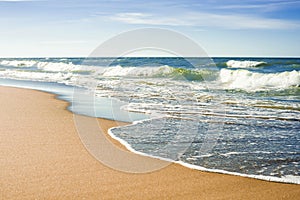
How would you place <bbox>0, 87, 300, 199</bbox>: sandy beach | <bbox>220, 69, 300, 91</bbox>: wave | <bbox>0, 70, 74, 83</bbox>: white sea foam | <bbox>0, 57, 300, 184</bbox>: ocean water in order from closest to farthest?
1. <bbox>0, 87, 300, 199</bbox>: sandy beach
2. <bbox>0, 57, 300, 184</bbox>: ocean water
3. <bbox>220, 69, 300, 91</bbox>: wave
4. <bbox>0, 70, 74, 83</bbox>: white sea foam

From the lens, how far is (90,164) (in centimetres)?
531

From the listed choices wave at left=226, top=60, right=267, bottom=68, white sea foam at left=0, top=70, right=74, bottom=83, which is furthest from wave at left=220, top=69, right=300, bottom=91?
wave at left=226, top=60, right=267, bottom=68

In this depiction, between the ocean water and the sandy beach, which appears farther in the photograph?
the ocean water

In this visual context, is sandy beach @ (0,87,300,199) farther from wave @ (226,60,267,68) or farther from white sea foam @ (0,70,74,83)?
wave @ (226,60,267,68)

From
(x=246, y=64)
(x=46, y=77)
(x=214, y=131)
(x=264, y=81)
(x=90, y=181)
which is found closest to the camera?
(x=90, y=181)

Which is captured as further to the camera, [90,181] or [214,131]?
[214,131]

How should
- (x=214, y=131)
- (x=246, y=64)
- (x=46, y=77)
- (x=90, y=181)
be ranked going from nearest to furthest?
(x=90, y=181)
(x=214, y=131)
(x=46, y=77)
(x=246, y=64)

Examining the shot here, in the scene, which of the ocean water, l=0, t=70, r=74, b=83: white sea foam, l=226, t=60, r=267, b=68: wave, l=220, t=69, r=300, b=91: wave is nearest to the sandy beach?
the ocean water

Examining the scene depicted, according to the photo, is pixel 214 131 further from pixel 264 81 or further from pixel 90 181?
pixel 264 81

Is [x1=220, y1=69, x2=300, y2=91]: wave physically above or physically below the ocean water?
above

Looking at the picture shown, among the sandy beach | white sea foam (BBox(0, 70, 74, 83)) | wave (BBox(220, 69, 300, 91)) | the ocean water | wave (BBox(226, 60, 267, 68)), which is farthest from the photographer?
wave (BBox(226, 60, 267, 68))

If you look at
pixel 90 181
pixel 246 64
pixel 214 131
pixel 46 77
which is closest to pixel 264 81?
pixel 214 131

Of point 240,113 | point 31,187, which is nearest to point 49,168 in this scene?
point 31,187

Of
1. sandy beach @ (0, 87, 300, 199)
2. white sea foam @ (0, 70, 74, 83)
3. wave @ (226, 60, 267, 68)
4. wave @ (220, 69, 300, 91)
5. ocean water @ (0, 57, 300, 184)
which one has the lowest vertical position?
sandy beach @ (0, 87, 300, 199)
